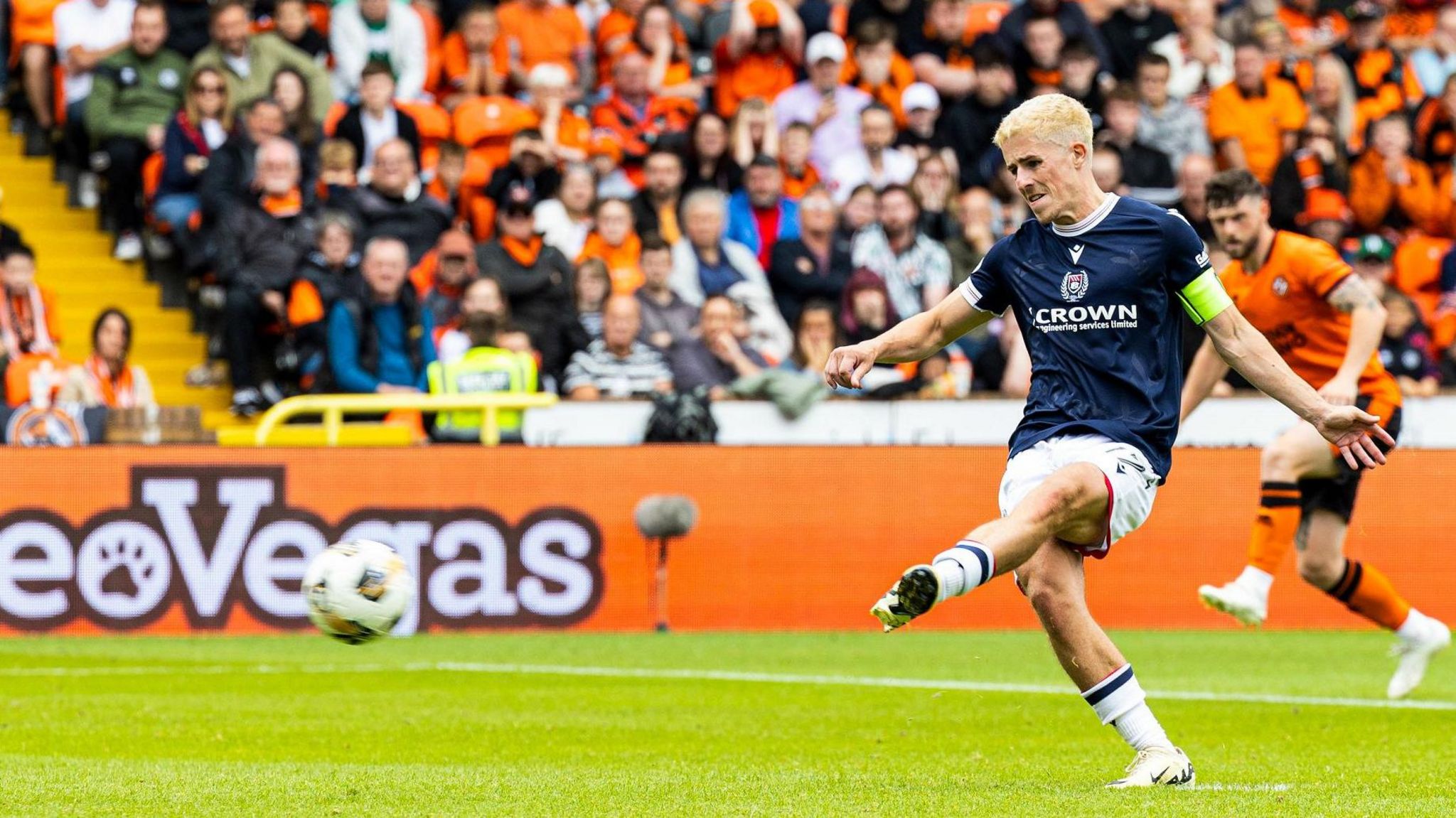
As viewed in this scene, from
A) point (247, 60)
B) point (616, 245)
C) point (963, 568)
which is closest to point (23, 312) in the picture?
point (247, 60)

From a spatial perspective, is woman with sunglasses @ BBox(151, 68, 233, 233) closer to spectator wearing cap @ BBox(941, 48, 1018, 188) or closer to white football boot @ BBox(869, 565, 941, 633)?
spectator wearing cap @ BBox(941, 48, 1018, 188)

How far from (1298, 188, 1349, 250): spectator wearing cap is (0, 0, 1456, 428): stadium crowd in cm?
4

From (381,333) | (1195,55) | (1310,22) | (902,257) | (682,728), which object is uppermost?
(1310,22)

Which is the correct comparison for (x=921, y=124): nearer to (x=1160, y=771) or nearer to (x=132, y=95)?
(x=132, y=95)

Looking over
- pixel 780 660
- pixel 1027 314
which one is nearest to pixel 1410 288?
pixel 780 660

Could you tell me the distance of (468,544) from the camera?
1556 centimetres

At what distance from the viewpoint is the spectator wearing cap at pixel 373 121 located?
60.1 feet

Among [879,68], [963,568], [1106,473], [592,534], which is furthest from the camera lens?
[879,68]

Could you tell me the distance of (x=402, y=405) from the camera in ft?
51.1

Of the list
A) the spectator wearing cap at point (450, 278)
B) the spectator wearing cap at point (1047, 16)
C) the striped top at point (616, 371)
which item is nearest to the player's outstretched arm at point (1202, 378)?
the striped top at point (616, 371)

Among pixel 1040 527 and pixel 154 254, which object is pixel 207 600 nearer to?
pixel 154 254

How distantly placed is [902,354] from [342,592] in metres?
2.22

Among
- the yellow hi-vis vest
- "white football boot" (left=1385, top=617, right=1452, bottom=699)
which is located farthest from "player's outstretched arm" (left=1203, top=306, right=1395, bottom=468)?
the yellow hi-vis vest

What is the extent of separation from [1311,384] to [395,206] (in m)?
9.00
